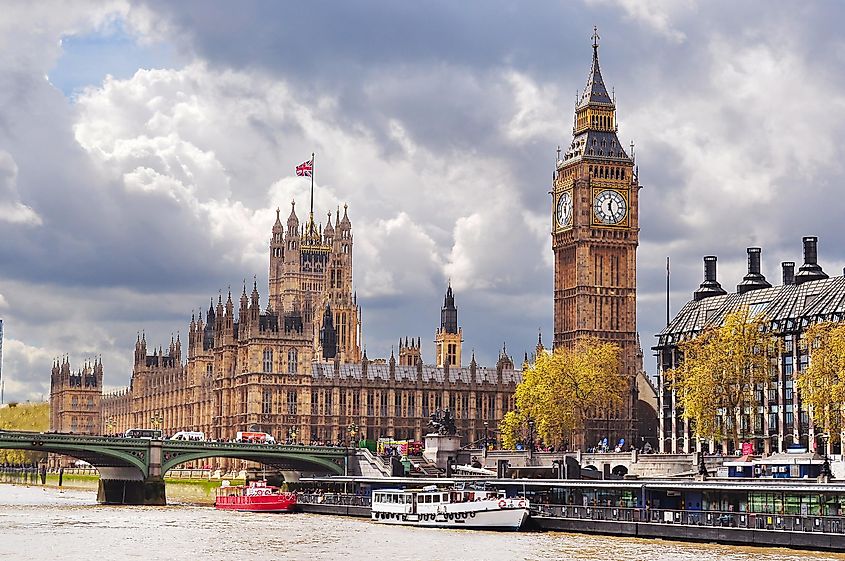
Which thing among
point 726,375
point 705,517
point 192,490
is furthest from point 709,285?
point 705,517

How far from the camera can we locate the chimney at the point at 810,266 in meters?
143

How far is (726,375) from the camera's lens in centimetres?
12650

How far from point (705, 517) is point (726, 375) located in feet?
140

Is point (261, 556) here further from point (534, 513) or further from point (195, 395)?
point (195, 395)

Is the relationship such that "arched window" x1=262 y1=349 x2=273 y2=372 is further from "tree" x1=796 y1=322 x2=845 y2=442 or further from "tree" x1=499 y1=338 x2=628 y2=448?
"tree" x1=796 y1=322 x2=845 y2=442

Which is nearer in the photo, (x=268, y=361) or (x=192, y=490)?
(x=192, y=490)

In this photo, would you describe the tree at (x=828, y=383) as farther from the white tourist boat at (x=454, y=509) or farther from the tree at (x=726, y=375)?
the white tourist boat at (x=454, y=509)

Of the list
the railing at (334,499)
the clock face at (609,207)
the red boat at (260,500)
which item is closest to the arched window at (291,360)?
the clock face at (609,207)

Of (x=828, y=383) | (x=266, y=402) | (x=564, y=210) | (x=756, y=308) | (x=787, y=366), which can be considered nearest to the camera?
(x=828, y=383)

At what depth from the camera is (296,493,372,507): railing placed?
11225 centimetres

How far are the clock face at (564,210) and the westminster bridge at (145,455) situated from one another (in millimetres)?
47874

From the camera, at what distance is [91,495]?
6127 inches

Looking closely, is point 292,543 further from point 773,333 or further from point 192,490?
point 192,490

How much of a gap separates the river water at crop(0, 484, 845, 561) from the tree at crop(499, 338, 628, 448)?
41.8 meters
